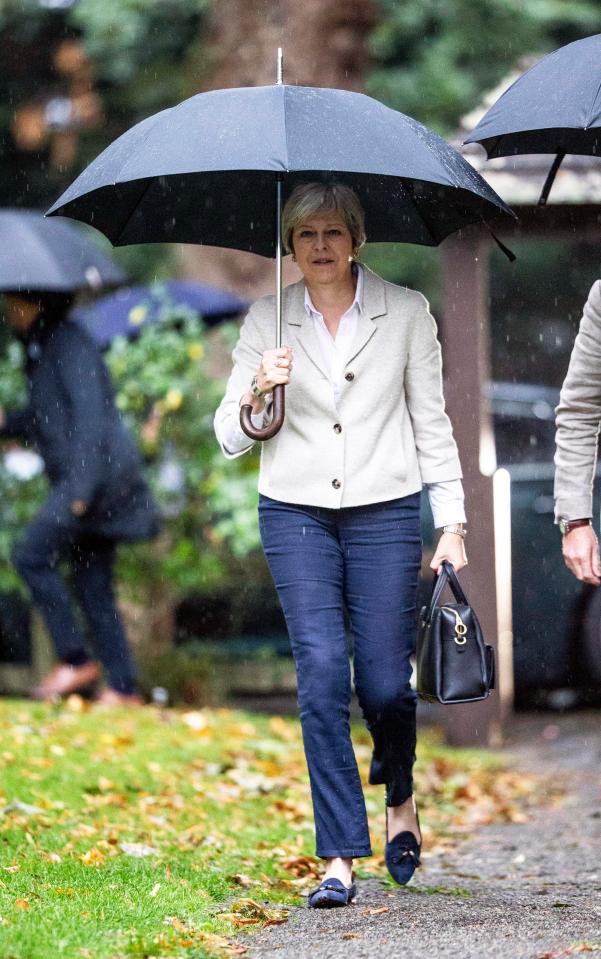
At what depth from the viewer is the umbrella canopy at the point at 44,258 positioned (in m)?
9.00

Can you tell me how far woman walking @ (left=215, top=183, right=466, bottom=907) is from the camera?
15.9 feet

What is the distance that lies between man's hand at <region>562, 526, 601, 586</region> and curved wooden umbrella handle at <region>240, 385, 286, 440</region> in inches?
38.0

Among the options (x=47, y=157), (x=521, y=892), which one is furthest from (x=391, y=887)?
(x=47, y=157)

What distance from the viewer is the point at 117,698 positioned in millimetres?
8711

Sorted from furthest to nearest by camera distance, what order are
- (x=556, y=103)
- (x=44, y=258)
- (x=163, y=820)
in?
(x=44, y=258) → (x=163, y=820) → (x=556, y=103)

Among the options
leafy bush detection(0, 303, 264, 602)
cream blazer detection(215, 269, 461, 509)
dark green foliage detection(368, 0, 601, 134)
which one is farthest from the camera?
dark green foliage detection(368, 0, 601, 134)

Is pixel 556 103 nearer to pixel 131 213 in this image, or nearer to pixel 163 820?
pixel 131 213

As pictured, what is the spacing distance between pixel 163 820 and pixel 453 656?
188 centimetres

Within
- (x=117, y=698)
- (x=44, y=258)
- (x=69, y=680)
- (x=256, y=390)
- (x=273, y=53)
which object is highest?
(x=273, y=53)

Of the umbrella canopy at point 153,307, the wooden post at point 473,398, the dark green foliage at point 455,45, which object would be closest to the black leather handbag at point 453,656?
the wooden post at point 473,398

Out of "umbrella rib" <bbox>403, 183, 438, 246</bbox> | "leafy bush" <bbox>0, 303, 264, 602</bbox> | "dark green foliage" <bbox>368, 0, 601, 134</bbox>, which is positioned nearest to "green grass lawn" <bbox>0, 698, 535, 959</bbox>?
"leafy bush" <bbox>0, 303, 264, 602</bbox>

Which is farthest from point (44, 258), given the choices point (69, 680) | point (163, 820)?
point (163, 820)

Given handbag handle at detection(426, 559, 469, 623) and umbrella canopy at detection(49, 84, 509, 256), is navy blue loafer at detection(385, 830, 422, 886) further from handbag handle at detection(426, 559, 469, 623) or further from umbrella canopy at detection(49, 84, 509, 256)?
umbrella canopy at detection(49, 84, 509, 256)

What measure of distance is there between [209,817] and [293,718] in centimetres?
319
